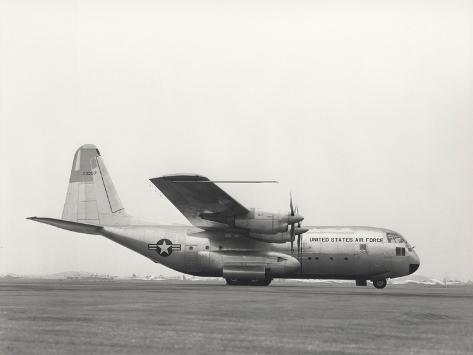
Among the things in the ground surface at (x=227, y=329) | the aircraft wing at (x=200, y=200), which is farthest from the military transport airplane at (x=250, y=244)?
the ground surface at (x=227, y=329)

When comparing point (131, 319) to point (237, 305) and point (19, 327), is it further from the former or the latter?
point (237, 305)

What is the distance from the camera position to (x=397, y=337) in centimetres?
1217

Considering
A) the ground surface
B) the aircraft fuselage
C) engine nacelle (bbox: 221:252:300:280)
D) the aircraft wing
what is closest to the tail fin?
Answer: the aircraft fuselage

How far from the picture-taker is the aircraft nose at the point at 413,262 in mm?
39438

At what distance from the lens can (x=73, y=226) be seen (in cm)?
4075

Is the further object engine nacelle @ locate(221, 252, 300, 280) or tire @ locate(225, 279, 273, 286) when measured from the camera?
tire @ locate(225, 279, 273, 286)

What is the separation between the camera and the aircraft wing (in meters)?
36.4

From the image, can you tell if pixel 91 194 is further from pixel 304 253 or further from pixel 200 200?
pixel 304 253

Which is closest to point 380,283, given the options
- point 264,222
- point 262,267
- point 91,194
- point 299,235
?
point 299,235

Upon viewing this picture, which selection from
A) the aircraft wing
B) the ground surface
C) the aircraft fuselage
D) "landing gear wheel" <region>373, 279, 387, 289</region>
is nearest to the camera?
the ground surface

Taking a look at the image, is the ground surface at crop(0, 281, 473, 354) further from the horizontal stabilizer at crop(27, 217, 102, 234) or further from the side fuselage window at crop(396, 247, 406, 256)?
the horizontal stabilizer at crop(27, 217, 102, 234)

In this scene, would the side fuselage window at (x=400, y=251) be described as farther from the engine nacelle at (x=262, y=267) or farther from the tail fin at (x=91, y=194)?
the tail fin at (x=91, y=194)

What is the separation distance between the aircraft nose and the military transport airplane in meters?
0.06

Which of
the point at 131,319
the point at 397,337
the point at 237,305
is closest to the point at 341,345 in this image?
the point at 397,337
